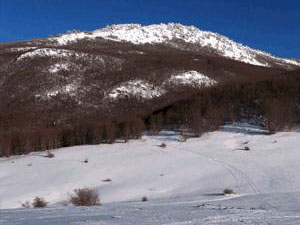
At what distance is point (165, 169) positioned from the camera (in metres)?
26.4

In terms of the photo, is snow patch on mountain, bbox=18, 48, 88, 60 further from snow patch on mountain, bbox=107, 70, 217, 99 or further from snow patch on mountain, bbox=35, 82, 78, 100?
snow patch on mountain, bbox=107, 70, 217, 99

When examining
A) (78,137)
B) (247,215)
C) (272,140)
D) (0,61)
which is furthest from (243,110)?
(0,61)

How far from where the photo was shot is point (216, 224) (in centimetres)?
799

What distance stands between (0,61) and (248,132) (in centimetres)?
8665

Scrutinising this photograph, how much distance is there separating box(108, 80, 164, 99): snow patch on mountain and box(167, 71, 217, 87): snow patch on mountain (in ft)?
17.9

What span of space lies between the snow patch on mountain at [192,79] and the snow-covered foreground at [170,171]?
184 feet

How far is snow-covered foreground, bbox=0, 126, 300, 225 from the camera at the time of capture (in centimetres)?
2066

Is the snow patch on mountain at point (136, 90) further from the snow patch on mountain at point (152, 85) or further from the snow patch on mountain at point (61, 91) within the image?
the snow patch on mountain at point (61, 91)

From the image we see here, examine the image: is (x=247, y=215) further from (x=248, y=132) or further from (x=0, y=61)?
(x=0, y=61)

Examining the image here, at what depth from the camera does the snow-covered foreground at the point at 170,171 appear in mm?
20656

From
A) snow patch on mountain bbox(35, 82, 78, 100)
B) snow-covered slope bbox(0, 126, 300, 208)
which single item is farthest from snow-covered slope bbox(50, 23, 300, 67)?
snow-covered slope bbox(0, 126, 300, 208)

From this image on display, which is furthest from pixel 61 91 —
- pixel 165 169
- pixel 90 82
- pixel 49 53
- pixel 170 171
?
pixel 170 171

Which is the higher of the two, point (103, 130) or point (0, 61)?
point (0, 61)

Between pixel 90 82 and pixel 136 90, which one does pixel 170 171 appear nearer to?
pixel 136 90
